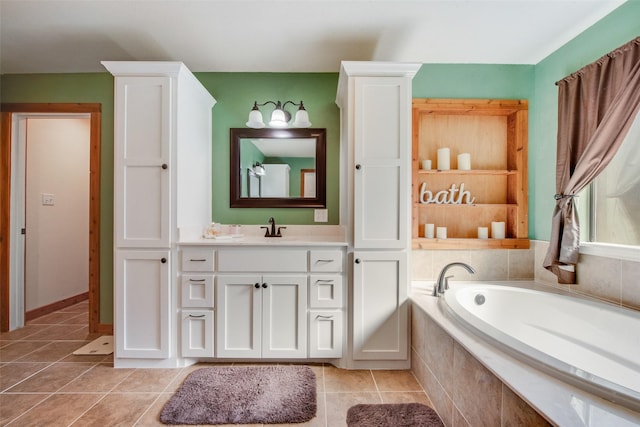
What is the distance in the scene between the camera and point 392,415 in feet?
4.99

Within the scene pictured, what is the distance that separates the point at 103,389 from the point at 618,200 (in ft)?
11.2

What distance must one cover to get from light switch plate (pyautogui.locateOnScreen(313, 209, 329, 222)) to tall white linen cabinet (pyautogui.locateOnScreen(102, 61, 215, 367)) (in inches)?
43.1

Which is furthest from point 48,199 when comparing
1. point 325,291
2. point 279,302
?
point 325,291

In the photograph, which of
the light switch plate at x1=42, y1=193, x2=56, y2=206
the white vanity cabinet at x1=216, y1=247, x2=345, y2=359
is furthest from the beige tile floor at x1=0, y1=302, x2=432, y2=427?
the light switch plate at x1=42, y1=193, x2=56, y2=206

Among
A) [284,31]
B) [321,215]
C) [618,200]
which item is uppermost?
[284,31]

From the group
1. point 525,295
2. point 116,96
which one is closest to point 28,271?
point 116,96

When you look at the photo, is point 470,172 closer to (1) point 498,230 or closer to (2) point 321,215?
(1) point 498,230

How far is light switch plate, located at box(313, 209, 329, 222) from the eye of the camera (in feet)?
8.27

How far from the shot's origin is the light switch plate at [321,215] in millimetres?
2521

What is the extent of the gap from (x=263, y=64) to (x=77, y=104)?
1.74m

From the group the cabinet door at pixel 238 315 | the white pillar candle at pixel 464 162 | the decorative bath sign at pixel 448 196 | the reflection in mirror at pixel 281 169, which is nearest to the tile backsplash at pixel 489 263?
the decorative bath sign at pixel 448 196

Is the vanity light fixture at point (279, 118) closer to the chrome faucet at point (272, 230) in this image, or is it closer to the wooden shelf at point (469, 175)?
the chrome faucet at point (272, 230)

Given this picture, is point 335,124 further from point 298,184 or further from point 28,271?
point 28,271

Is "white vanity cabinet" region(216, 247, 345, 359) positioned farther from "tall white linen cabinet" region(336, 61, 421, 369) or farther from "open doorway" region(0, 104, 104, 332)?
"open doorway" region(0, 104, 104, 332)
